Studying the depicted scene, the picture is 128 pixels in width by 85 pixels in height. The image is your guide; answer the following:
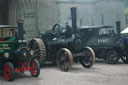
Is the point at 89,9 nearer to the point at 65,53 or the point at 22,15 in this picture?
the point at 22,15

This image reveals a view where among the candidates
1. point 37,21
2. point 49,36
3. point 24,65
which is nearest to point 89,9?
point 37,21

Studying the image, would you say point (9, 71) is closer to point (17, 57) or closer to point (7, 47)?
point (17, 57)

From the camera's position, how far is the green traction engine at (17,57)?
664 cm

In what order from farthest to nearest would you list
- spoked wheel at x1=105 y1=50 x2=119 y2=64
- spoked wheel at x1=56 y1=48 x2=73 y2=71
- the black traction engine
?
spoked wheel at x1=105 y1=50 x2=119 y2=64 → the black traction engine → spoked wheel at x1=56 y1=48 x2=73 y2=71

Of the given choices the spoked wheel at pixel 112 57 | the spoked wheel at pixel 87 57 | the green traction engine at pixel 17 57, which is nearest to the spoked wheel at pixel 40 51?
the spoked wheel at pixel 87 57

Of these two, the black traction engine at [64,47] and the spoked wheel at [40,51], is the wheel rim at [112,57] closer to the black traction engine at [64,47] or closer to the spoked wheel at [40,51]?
the black traction engine at [64,47]

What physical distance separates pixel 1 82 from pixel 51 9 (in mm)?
11113

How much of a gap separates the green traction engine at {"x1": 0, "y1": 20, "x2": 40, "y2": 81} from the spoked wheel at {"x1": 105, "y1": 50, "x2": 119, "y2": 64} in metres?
4.87

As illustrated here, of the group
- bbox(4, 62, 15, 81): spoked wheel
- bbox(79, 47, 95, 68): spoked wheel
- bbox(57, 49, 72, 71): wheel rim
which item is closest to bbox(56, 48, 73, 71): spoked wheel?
bbox(57, 49, 72, 71): wheel rim

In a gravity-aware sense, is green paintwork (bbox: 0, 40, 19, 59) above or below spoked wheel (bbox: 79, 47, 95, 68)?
above

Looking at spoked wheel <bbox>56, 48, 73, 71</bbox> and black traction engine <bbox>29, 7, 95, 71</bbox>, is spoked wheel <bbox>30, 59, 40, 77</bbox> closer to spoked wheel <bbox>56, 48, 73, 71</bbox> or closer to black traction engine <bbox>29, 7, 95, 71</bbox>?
black traction engine <bbox>29, 7, 95, 71</bbox>

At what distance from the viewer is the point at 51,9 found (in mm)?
16719

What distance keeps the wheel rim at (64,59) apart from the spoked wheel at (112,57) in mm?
3197

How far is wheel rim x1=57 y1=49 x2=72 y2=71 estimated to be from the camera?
312 inches
